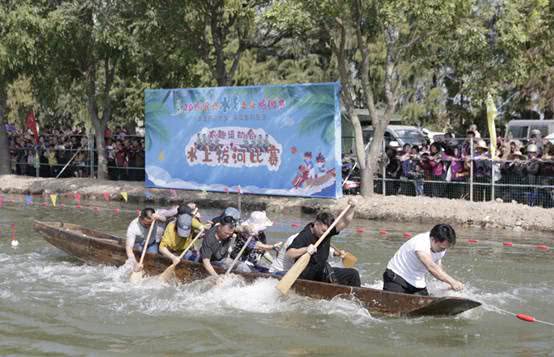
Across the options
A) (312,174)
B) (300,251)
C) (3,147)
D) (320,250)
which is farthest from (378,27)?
(3,147)

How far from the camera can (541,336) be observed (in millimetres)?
9812

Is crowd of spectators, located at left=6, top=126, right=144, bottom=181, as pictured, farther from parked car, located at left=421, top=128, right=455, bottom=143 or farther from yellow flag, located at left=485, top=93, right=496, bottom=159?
yellow flag, located at left=485, top=93, right=496, bottom=159

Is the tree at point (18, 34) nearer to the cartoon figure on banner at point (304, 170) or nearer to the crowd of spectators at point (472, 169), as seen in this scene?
the cartoon figure on banner at point (304, 170)

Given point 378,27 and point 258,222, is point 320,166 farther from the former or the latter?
point 258,222

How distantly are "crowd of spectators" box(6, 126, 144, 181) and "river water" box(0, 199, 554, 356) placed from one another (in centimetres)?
1113

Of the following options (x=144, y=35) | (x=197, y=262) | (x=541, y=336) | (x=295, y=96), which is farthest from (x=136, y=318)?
(x=144, y=35)

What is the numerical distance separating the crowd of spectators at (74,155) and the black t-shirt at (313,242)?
593 inches

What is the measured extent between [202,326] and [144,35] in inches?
580

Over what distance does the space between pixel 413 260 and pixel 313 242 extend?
4.49 feet

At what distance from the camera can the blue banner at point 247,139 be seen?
20.1 metres

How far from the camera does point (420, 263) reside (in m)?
9.97

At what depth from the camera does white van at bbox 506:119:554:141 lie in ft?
84.8

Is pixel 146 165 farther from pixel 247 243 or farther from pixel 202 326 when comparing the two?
pixel 202 326

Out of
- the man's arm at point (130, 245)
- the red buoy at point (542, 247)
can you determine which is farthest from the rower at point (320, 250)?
the red buoy at point (542, 247)
